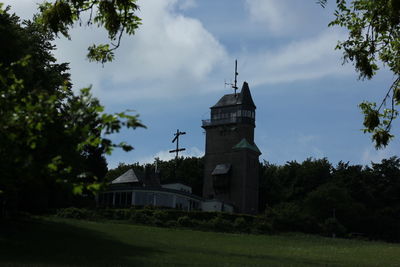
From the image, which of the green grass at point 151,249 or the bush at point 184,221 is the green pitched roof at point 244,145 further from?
the green grass at point 151,249

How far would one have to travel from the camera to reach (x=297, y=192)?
3499 inches

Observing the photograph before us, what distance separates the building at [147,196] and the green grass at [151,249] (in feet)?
76.6

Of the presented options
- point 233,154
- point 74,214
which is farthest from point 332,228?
point 233,154

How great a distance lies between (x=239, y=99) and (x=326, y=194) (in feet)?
67.0

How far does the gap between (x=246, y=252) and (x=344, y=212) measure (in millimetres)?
37707

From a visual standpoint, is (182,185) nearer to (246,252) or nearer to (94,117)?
(246,252)

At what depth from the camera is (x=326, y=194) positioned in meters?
68.1

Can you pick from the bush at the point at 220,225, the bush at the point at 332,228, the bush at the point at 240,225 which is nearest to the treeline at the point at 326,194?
the bush at the point at 332,228

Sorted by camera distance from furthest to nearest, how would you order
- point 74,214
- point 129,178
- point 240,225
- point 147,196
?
point 129,178 < point 147,196 < point 240,225 < point 74,214

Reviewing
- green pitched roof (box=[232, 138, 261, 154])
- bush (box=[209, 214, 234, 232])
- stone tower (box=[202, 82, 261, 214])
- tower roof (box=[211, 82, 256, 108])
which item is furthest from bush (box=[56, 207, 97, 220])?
tower roof (box=[211, 82, 256, 108])

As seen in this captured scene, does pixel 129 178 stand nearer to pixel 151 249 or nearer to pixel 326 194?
pixel 326 194

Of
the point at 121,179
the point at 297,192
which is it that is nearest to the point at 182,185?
Answer: the point at 121,179

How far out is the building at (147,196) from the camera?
2630 inches

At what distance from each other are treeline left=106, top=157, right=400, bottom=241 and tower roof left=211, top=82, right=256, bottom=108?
1259 cm
